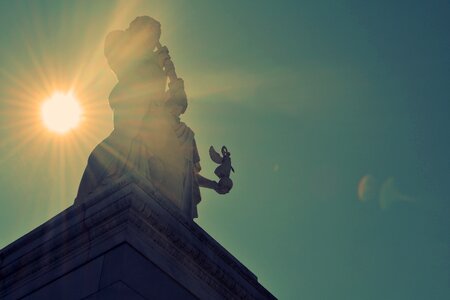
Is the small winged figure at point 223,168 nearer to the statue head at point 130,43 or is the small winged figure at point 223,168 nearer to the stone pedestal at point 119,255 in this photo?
the statue head at point 130,43

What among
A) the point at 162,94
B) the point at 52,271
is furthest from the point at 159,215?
the point at 162,94

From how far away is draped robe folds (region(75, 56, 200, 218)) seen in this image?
9859 mm

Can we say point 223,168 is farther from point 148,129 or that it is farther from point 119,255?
point 119,255

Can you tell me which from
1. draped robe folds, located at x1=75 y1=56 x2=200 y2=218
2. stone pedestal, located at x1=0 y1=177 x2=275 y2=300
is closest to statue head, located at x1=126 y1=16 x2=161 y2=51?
draped robe folds, located at x1=75 y1=56 x2=200 y2=218

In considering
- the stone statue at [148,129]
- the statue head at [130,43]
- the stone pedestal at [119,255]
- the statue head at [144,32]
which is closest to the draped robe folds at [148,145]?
the stone statue at [148,129]

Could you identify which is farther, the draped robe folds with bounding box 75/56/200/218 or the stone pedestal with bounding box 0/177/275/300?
the draped robe folds with bounding box 75/56/200/218

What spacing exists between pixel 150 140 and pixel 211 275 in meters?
2.96

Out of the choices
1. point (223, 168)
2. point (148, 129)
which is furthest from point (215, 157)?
point (148, 129)

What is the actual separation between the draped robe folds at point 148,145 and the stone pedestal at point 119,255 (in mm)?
1383

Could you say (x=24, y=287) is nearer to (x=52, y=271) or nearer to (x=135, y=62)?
(x=52, y=271)

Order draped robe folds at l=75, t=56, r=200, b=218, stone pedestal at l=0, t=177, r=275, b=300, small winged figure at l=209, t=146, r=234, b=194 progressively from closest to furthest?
1. stone pedestal at l=0, t=177, r=275, b=300
2. draped robe folds at l=75, t=56, r=200, b=218
3. small winged figure at l=209, t=146, r=234, b=194

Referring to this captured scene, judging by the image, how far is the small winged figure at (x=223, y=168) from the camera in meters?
11.5

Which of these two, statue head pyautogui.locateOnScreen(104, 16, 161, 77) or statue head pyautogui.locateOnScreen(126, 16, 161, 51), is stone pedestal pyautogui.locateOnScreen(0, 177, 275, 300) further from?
statue head pyautogui.locateOnScreen(126, 16, 161, 51)

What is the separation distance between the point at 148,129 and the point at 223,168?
155 cm
